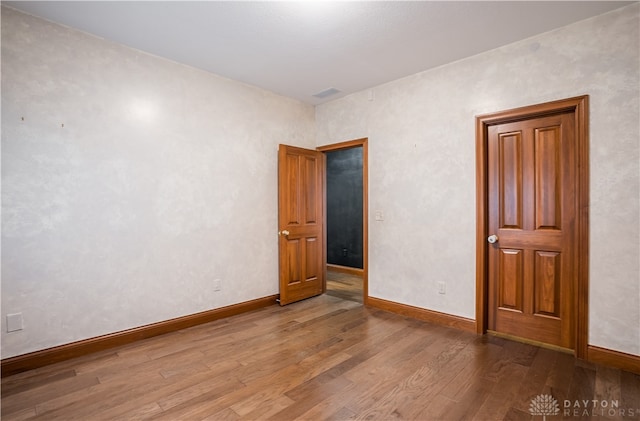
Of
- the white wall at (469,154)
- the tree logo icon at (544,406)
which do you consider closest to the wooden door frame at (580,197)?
the white wall at (469,154)

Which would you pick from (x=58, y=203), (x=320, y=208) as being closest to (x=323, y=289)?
(x=320, y=208)

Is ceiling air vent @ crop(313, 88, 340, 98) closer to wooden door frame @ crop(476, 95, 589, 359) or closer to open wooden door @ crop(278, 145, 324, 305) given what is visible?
open wooden door @ crop(278, 145, 324, 305)

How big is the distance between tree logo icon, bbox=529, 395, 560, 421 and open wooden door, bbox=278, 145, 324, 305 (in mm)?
2778

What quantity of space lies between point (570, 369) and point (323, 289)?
2.95 m

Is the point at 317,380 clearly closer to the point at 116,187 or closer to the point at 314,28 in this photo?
the point at 116,187

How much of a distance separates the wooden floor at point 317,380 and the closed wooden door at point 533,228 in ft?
0.90

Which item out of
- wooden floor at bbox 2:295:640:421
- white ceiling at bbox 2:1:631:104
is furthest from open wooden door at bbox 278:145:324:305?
white ceiling at bbox 2:1:631:104

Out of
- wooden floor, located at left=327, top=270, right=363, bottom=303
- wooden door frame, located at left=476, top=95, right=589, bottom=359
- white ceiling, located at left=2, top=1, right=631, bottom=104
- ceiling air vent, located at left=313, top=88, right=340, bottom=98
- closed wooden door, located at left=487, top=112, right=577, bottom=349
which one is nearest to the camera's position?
white ceiling, located at left=2, top=1, right=631, bottom=104

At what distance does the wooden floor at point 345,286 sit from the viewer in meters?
4.56

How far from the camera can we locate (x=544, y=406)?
1.98m

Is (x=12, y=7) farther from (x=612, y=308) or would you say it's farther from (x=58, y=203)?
(x=612, y=308)

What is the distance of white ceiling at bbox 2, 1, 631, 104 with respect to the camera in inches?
93.7

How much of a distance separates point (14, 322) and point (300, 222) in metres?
2.90

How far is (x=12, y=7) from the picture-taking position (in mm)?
2412
